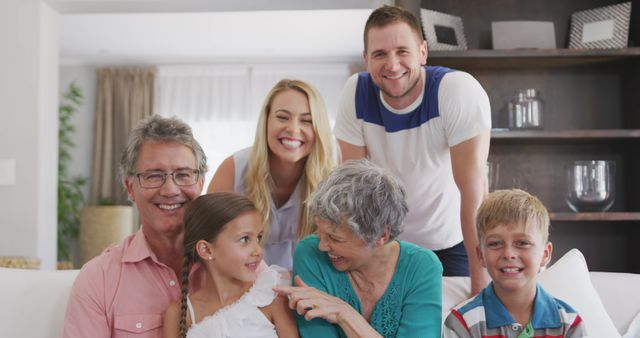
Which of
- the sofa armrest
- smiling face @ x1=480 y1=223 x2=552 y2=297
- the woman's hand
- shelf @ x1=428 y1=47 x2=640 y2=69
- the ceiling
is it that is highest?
the ceiling

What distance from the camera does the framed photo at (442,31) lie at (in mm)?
3438

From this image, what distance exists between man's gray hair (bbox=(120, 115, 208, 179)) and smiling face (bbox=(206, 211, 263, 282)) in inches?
9.1

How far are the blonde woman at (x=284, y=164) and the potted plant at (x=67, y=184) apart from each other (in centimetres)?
574

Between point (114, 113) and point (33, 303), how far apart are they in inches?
271

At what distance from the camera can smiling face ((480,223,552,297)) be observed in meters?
1.78


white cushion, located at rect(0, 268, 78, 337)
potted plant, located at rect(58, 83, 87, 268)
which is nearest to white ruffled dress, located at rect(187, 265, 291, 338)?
white cushion, located at rect(0, 268, 78, 337)

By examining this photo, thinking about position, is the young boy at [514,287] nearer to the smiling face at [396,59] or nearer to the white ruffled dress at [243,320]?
the white ruffled dress at [243,320]

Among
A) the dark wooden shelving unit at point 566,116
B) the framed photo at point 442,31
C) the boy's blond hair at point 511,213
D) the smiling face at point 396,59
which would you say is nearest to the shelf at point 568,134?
the dark wooden shelving unit at point 566,116

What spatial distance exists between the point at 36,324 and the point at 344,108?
1.20m

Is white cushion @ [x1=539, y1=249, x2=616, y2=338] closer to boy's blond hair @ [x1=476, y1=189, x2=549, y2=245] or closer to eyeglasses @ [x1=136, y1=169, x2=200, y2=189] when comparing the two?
boy's blond hair @ [x1=476, y1=189, x2=549, y2=245]

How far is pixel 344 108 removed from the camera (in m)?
2.59

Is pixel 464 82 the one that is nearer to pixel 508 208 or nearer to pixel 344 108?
pixel 344 108

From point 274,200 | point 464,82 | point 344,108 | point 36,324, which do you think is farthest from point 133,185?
point 464,82

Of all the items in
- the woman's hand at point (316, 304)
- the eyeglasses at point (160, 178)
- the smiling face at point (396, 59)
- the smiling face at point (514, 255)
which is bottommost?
the woman's hand at point (316, 304)
